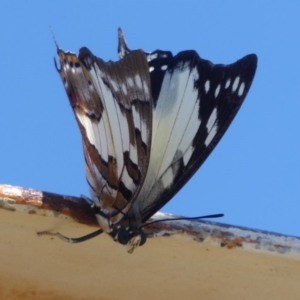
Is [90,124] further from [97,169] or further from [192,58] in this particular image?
[192,58]

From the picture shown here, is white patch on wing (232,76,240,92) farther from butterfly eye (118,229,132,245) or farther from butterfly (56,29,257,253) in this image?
butterfly eye (118,229,132,245)

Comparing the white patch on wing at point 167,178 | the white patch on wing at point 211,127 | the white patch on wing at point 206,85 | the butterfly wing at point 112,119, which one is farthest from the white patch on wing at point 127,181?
the white patch on wing at point 206,85

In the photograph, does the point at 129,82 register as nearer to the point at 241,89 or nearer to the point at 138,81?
the point at 138,81

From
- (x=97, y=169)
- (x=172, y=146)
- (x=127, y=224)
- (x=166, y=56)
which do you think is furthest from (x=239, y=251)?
(x=166, y=56)

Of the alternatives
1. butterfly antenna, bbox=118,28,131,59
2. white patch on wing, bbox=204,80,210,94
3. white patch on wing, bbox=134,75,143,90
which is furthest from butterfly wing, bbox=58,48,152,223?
white patch on wing, bbox=204,80,210,94

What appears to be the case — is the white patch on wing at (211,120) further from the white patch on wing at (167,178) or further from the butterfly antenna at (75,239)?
the butterfly antenna at (75,239)
